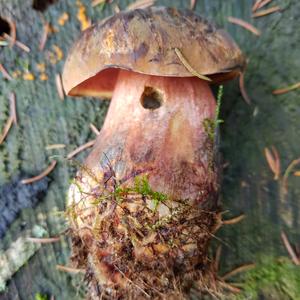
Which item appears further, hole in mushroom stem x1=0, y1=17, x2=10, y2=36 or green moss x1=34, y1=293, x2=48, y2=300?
hole in mushroom stem x1=0, y1=17, x2=10, y2=36

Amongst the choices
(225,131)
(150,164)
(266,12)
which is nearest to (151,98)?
(150,164)

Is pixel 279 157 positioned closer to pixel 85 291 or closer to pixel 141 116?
pixel 141 116

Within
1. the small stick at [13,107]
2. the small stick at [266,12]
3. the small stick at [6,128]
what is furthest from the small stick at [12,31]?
the small stick at [266,12]

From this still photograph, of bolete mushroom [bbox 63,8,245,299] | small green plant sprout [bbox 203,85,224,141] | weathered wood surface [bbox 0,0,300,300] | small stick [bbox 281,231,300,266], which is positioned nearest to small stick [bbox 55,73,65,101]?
weathered wood surface [bbox 0,0,300,300]

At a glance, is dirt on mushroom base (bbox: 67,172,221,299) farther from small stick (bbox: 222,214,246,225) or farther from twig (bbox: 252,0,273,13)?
twig (bbox: 252,0,273,13)

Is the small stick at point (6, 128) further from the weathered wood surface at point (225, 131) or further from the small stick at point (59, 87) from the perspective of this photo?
the small stick at point (59, 87)

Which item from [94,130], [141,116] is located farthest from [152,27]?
[94,130]
